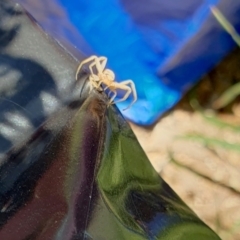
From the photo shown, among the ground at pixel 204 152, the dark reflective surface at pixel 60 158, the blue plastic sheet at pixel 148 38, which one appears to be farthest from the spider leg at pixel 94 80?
the ground at pixel 204 152

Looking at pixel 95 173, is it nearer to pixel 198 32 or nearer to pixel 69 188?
pixel 69 188

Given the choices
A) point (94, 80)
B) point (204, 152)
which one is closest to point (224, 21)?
point (94, 80)

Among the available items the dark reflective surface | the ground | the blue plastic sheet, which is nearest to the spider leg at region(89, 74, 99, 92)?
the dark reflective surface

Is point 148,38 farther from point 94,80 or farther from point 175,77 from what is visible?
point 94,80

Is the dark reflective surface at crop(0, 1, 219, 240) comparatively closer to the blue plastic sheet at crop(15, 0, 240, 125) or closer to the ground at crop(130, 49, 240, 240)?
the blue plastic sheet at crop(15, 0, 240, 125)

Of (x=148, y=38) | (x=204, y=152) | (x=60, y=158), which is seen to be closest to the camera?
(x=60, y=158)

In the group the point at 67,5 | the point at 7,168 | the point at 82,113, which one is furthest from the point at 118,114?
the point at 67,5

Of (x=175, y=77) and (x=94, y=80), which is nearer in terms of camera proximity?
(x=94, y=80)

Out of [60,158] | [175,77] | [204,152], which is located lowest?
[204,152]
